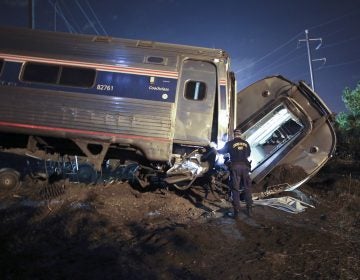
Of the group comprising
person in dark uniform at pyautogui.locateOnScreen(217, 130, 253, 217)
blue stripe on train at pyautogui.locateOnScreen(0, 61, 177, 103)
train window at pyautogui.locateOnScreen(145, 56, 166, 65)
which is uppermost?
train window at pyautogui.locateOnScreen(145, 56, 166, 65)

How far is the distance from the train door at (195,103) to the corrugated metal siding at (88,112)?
0.31 meters

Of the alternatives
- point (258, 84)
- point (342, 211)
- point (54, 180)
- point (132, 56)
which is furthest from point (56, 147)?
point (342, 211)

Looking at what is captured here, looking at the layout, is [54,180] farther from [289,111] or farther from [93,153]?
[289,111]

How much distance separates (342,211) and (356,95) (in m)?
17.3

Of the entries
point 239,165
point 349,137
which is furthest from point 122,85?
point 349,137

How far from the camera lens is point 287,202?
29.9 feet

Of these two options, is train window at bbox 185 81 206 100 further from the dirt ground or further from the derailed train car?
the dirt ground

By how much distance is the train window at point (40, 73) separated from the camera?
9.16 metres

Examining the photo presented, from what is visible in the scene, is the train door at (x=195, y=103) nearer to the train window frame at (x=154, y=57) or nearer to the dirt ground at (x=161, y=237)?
the train window frame at (x=154, y=57)

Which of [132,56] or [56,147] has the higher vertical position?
[132,56]

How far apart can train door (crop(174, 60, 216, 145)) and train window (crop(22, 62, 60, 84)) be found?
118 inches

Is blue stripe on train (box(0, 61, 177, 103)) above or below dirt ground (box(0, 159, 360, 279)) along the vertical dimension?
above

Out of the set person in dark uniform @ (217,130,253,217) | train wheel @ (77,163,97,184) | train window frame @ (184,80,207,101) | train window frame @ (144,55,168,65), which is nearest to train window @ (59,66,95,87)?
train window frame @ (144,55,168,65)

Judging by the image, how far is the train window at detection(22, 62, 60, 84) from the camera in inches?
360
